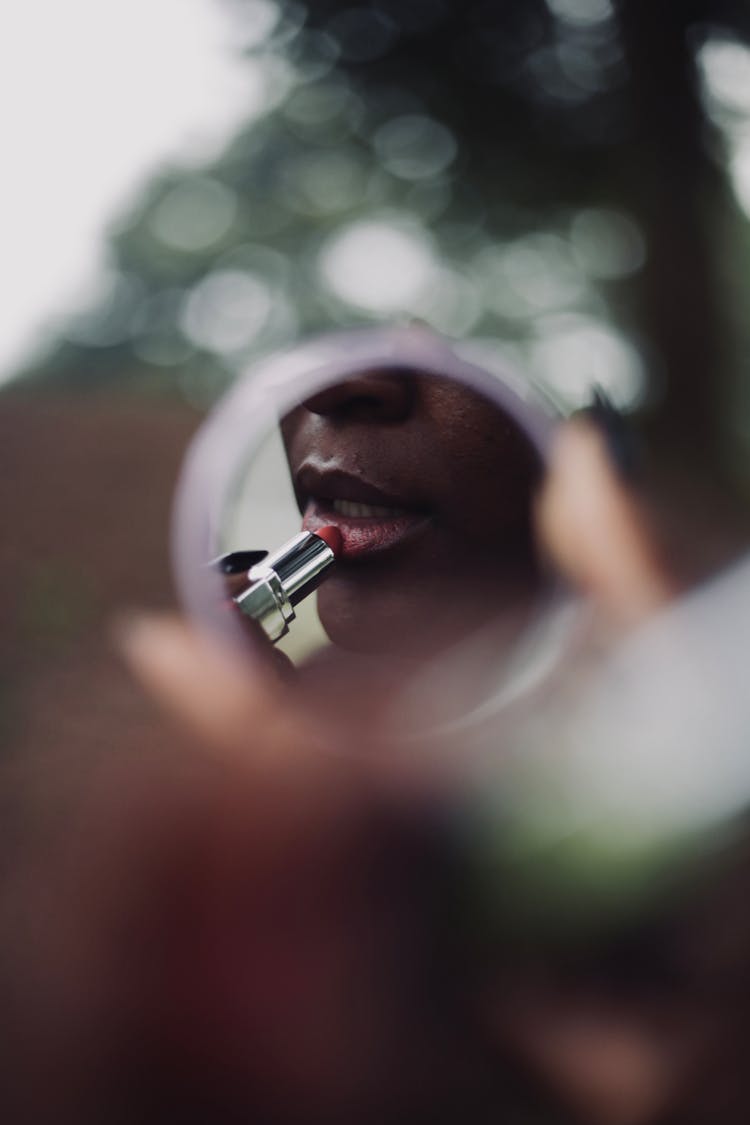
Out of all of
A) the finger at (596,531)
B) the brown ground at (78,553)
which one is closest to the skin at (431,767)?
the finger at (596,531)

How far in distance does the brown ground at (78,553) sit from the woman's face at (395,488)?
2.91 ft

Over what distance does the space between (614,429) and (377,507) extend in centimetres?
34

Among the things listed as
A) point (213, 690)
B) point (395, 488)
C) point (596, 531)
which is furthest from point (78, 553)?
point (395, 488)

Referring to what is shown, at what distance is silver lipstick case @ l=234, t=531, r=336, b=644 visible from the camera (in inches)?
22.4

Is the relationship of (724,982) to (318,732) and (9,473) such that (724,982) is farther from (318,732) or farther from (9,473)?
(9,473)

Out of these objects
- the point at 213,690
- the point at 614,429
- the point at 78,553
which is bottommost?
the point at 213,690

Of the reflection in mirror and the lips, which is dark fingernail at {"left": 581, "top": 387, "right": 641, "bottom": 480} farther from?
the lips

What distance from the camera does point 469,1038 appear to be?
0.96m

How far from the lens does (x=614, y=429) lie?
2.66ft

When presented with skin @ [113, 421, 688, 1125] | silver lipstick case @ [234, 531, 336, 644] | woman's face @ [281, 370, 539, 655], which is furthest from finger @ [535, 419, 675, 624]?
silver lipstick case @ [234, 531, 336, 644]

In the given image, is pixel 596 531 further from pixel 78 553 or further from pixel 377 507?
pixel 78 553

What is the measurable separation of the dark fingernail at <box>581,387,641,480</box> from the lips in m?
0.27

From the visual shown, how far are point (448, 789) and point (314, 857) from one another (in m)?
0.21

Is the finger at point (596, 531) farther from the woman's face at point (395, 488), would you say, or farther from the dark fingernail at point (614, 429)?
the woman's face at point (395, 488)
